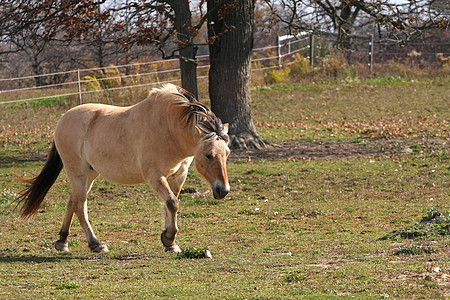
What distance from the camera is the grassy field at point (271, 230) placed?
5203 millimetres

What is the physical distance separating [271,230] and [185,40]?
594 cm

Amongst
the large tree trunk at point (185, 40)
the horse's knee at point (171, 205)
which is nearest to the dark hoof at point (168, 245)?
the horse's knee at point (171, 205)

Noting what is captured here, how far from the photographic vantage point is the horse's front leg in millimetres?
6578

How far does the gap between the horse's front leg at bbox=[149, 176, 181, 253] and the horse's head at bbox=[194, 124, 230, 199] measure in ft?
1.51

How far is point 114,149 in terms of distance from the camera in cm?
718

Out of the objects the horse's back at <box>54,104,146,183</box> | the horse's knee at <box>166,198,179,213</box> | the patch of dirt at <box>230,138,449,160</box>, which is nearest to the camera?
the horse's knee at <box>166,198,179,213</box>

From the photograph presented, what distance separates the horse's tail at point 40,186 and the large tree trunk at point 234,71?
7.24 meters

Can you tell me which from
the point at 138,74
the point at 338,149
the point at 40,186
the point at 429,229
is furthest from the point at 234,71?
the point at 429,229

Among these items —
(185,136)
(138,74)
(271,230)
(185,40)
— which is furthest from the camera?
(138,74)

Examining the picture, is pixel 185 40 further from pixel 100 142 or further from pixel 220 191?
pixel 220 191

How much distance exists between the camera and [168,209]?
6.59m

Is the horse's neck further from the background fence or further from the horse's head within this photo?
the background fence

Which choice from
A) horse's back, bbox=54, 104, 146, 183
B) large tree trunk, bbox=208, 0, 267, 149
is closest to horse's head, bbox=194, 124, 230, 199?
horse's back, bbox=54, 104, 146, 183

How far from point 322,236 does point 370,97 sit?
50.2 feet
